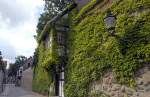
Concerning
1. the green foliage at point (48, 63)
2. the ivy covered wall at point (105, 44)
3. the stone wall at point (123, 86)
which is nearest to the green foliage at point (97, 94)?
the stone wall at point (123, 86)

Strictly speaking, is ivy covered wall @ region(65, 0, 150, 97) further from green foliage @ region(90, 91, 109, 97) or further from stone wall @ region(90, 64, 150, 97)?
green foliage @ region(90, 91, 109, 97)

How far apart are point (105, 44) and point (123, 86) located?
7.34 feet

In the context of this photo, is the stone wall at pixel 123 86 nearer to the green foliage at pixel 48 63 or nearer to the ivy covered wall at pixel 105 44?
the ivy covered wall at pixel 105 44

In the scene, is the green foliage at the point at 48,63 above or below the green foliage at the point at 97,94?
above

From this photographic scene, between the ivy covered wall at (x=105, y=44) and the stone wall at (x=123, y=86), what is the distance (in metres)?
0.19

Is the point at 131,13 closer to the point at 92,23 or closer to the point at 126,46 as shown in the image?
the point at 126,46

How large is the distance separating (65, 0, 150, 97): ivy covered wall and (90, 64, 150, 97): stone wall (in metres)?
0.19

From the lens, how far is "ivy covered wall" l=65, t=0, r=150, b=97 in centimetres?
900

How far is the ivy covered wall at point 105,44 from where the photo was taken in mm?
9000

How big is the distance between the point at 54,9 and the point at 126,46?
23.0 m

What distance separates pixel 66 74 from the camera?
46.9 ft

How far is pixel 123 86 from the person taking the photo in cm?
938

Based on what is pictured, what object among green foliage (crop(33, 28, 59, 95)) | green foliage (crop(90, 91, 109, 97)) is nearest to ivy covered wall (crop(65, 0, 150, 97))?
green foliage (crop(90, 91, 109, 97))

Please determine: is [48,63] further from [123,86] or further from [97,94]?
[123,86]
